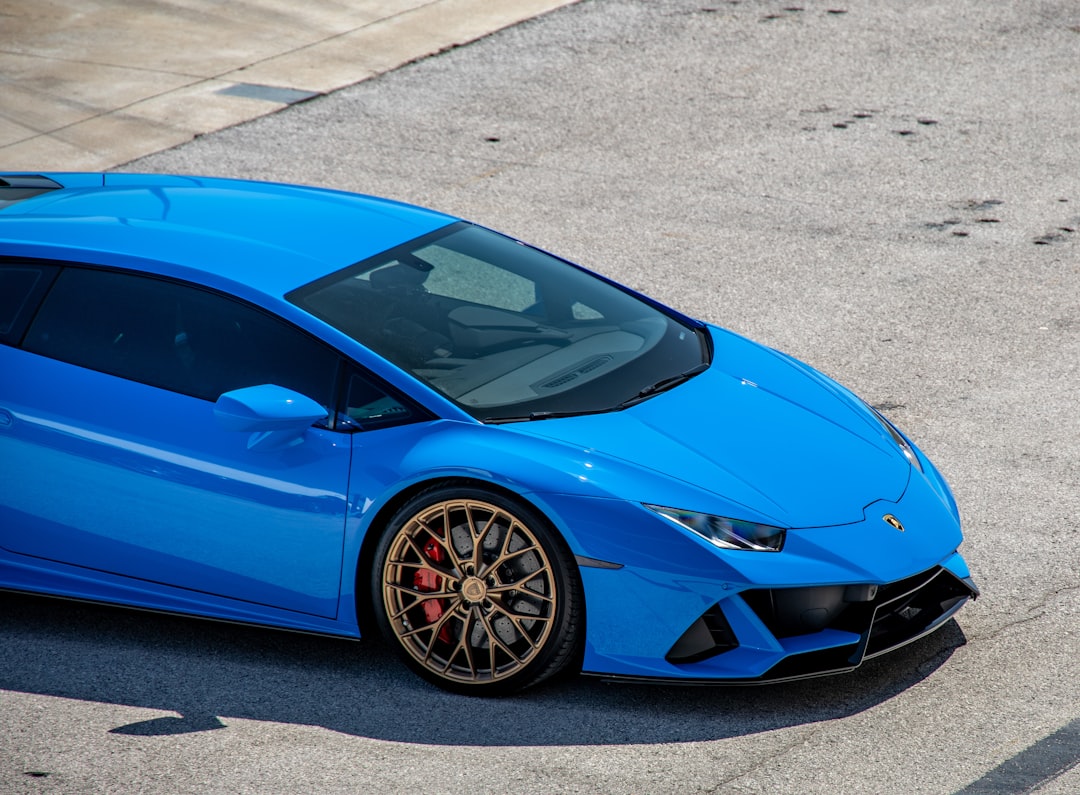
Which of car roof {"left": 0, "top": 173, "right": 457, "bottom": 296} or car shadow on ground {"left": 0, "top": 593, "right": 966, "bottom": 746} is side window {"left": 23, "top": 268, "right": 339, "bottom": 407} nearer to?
car roof {"left": 0, "top": 173, "right": 457, "bottom": 296}

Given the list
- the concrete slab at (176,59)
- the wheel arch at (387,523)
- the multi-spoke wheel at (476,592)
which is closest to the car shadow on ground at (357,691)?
the multi-spoke wheel at (476,592)

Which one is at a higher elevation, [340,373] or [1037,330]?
[340,373]

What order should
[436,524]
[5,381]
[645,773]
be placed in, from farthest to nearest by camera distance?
[5,381] < [436,524] < [645,773]

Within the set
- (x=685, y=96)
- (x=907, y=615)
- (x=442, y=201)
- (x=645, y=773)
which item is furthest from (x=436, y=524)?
(x=685, y=96)

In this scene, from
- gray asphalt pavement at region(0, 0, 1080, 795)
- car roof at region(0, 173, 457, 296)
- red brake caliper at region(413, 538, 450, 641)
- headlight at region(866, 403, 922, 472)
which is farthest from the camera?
headlight at region(866, 403, 922, 472)

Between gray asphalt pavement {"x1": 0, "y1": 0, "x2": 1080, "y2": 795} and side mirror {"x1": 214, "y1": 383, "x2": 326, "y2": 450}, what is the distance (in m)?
0.87

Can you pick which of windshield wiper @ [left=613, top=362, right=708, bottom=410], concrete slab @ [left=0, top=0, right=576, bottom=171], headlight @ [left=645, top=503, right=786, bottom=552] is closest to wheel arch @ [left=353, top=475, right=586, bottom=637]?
headlight @ [left=645, top=503, right=786, bottom=552]

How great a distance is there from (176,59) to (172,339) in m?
8.38

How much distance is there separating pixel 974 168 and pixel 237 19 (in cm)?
714

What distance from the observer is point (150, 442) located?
507cm

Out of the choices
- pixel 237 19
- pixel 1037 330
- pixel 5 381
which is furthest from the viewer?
pixel 237 19

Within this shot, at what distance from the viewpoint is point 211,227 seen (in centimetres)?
564

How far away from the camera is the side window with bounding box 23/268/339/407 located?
5090 millimetres

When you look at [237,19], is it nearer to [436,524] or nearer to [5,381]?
[5,381]
